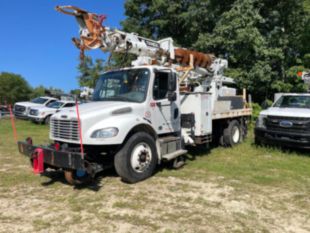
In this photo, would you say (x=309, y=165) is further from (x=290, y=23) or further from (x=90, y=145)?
(x=290, y=23)

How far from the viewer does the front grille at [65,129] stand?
5.66 metres

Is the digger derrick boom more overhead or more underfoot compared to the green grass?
more overhead

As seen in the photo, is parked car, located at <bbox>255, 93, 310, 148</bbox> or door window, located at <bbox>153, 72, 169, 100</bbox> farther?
parked car, located at <bbox>255, 93, 310, 148</bbox>

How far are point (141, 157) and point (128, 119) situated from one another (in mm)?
838

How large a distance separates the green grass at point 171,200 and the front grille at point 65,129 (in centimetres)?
97

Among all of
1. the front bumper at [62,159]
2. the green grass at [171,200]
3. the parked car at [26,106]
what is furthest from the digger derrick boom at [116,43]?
the parked car at [26,106]

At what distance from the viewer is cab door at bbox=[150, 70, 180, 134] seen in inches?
262

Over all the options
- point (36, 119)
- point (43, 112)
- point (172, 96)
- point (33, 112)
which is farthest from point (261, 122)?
point (33, 112)

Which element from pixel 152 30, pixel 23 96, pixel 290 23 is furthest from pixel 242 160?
pixel 23 96

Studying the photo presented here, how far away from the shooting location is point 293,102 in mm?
9656

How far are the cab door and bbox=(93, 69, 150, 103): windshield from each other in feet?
0.87

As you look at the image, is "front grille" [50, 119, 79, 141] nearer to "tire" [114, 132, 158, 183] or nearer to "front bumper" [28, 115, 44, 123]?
"tire" [114, 132, 158, 183]

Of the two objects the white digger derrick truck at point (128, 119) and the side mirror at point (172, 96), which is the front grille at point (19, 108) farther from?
the side mirror at point (172, 96)

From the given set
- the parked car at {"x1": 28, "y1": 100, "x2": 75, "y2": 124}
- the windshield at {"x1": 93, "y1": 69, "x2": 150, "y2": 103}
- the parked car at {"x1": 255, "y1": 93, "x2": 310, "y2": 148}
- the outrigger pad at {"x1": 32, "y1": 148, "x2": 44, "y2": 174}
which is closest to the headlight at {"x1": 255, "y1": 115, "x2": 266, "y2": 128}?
the parked car at {"x1": 255, "y1": 93, "x2": 310, "y2": 148}
